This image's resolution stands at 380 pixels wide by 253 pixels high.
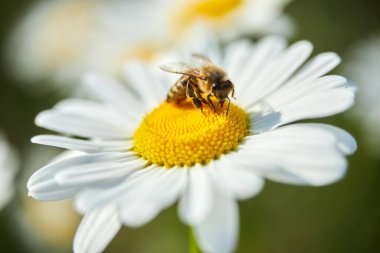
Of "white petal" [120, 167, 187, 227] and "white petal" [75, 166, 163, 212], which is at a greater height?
"white petal" [75, 166, 163, 212]

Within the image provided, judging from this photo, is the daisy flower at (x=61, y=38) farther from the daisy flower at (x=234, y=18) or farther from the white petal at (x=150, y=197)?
the white petal at (x=150, y=197)

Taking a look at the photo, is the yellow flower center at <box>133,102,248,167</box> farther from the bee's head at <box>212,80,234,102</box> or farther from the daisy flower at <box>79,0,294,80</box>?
the daisy flower at <box>79,0,294,80</box>

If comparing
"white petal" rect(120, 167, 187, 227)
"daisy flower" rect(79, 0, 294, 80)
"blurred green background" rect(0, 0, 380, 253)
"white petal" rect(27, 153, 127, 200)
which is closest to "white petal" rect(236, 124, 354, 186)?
"white petal" rect(120, 167, 187, 227)

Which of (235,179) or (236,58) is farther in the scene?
(236,58)

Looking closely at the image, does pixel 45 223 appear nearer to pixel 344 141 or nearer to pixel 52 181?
pixel 52 181

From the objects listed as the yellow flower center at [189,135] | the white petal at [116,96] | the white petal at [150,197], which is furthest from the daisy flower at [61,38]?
the white petal at [150,197]

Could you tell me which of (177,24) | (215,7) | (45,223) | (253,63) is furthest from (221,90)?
(177,24)

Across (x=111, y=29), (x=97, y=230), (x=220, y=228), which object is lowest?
(x=220, y=228)
